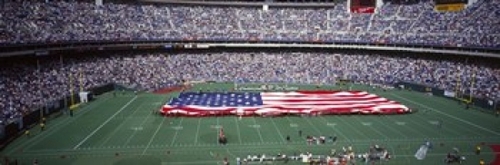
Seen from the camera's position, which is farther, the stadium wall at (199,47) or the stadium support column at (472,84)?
the stadium wall at (199,47)

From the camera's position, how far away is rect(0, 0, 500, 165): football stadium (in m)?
30.9

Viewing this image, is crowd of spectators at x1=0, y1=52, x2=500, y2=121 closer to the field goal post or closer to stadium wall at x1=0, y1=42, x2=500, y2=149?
stadium wall at x1=0, y1=42, x2=500, y2=149

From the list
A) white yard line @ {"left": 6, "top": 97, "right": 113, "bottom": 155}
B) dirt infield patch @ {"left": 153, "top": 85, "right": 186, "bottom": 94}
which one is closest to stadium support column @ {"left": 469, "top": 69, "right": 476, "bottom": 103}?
dirt infield patch @ {"left": 153, "top": 85, "right": 186, "bottom": 94}

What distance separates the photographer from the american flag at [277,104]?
1658 inches

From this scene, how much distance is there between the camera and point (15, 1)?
59500 mm

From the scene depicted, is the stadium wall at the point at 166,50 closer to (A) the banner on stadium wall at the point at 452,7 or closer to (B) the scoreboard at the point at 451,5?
(A) the banner on stadium wall at the point at 452,7

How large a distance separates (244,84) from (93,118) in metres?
28.0

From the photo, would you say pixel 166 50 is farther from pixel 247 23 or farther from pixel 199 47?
pixel 247 23

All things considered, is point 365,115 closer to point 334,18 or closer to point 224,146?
point 224,146

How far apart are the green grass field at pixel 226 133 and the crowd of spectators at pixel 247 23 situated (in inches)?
683

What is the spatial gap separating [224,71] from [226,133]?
117 ft

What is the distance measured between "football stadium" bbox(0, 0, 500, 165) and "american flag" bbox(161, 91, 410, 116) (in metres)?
0.21

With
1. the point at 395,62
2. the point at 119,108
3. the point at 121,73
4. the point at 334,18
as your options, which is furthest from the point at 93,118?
the point at 334,18

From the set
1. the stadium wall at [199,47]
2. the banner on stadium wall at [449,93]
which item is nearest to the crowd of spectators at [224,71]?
the stadium wall at [199,47]
